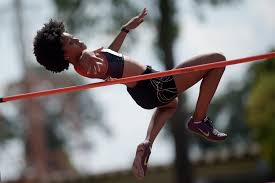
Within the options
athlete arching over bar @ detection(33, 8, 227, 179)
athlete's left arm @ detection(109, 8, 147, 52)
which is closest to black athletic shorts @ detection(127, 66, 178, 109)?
athlete arching over bar @ detection(33, 8, 227, 179)

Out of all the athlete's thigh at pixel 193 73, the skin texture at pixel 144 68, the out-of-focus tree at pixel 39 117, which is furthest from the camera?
the out-of-focus tree at pixel 39 117

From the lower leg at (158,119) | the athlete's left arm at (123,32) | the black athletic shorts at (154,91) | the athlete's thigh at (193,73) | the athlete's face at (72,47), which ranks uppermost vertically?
the athlete's left arm at (123,32)

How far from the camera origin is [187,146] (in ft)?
62.1

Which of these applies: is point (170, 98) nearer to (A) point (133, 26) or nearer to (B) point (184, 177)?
(A) point (133, 26)

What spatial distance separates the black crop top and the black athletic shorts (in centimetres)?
23

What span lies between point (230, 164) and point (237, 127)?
27088 millimetres

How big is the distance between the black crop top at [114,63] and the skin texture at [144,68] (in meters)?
0.04

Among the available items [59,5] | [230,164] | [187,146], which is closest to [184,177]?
[187,146]

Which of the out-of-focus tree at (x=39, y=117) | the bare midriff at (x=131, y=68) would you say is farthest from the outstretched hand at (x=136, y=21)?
the out-of-focus tree at (x=39, y=117)

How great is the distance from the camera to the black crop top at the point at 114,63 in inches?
299

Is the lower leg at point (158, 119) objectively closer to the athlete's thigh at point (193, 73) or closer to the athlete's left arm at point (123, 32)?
the athlete's thigh at point (193, 73)

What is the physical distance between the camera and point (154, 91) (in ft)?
25.6

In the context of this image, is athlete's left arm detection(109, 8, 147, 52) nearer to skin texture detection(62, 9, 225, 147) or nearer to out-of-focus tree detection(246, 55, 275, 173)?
skin texture detection(62, 9, 225, 147)

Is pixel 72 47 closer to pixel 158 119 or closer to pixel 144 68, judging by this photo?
pixel 144 68
